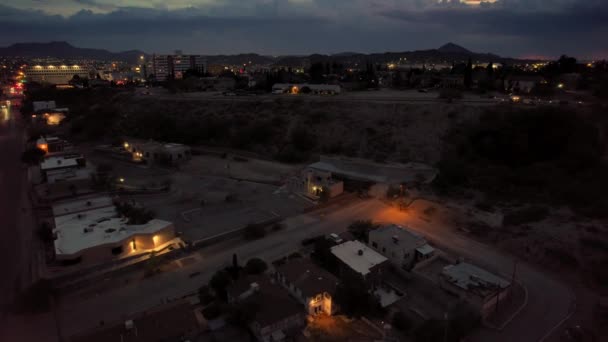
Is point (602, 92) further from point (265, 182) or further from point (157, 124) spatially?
point (157, 124)

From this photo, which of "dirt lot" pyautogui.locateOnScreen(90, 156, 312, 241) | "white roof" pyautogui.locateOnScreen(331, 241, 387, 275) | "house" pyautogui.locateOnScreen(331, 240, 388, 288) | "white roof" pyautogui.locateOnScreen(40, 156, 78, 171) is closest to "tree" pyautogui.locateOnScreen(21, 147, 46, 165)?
"white roof" pyautogui.locateOnScreen(40, 156, 78, 171)

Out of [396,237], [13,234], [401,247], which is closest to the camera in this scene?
[401,247]

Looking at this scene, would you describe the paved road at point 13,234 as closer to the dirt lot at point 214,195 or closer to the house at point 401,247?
the dirt lot at point 214,195

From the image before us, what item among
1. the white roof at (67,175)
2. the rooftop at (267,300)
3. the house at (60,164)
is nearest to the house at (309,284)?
the rooftop at (267,300)

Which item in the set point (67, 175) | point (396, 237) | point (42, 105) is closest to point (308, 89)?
point (67, 175)

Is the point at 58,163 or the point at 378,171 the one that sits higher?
the point at 58,163

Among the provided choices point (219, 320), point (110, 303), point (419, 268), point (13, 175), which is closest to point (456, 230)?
point (419, 268)

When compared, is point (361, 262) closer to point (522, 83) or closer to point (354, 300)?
point (354, 300)
